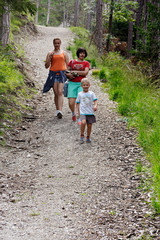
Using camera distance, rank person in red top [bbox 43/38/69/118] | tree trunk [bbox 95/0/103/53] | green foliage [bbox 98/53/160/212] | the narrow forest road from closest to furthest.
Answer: the narrow forest road < green foliage [bbox 98/53/160/212] < person in red top [bbox 43/38/69/118] < tree trunk [bbox 95/0/103/53]

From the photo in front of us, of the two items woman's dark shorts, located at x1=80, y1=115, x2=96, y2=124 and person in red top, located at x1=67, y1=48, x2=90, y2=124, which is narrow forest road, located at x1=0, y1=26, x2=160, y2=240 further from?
person in red top, located at x1=67, y1=48, x2=90, y2=124

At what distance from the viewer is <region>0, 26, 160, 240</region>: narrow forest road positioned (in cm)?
339

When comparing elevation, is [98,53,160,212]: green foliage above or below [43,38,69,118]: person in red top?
below

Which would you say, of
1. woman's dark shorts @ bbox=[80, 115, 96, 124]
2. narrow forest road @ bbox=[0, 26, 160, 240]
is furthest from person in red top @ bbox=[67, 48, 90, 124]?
woman's dark shorts @ bbox=[80, 115, 96, 124]

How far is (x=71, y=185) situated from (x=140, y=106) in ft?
13.3

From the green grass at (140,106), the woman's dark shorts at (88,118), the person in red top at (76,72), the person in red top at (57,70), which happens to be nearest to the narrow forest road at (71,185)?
the green grass at (140,106)

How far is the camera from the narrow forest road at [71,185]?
3395 millimetres

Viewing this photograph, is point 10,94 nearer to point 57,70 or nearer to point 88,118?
point 57,70

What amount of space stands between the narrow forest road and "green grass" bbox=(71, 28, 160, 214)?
9.8 inches

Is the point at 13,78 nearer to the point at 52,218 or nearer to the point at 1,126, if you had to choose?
the point at 1,126

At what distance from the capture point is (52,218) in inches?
143

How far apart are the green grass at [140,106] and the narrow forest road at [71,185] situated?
0.25 metres

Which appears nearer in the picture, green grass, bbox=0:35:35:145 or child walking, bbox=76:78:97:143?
child walking, bbox=76:78:97:143

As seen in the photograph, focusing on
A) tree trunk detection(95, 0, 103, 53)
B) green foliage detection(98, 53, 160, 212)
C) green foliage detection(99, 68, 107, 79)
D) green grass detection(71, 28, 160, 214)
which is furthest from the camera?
tree trunk detection(95, 0, 103, 53)
